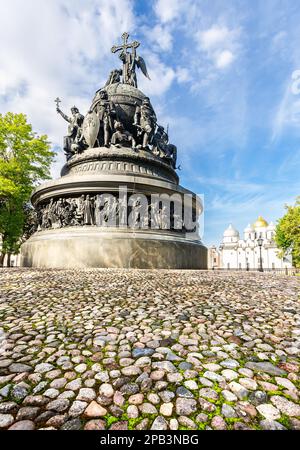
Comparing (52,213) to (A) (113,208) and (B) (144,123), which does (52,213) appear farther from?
(B) (144,123)

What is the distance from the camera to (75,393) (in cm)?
211

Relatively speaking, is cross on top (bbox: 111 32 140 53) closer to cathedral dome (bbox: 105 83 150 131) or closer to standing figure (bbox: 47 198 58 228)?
cathedral dome (bbox: 105 83 150 131)

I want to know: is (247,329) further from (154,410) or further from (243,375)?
(154,410)

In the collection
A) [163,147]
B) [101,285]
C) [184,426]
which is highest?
[163,147]

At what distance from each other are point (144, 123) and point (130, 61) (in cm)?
968

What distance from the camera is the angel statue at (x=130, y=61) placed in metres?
24.1

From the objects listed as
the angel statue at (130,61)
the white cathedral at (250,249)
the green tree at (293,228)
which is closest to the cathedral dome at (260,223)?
the white cathedral at (250,249)

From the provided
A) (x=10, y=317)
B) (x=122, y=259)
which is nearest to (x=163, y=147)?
(x=122, y=259)

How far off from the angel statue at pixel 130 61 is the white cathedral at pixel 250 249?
239 feet

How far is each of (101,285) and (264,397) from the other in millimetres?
5479

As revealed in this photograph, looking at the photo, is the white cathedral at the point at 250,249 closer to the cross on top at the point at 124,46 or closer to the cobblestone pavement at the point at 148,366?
the cross on top at the point at 124,46

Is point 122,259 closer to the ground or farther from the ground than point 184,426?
farther from the ground

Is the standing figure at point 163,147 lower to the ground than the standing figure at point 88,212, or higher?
higher

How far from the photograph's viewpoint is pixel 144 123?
19.1m
